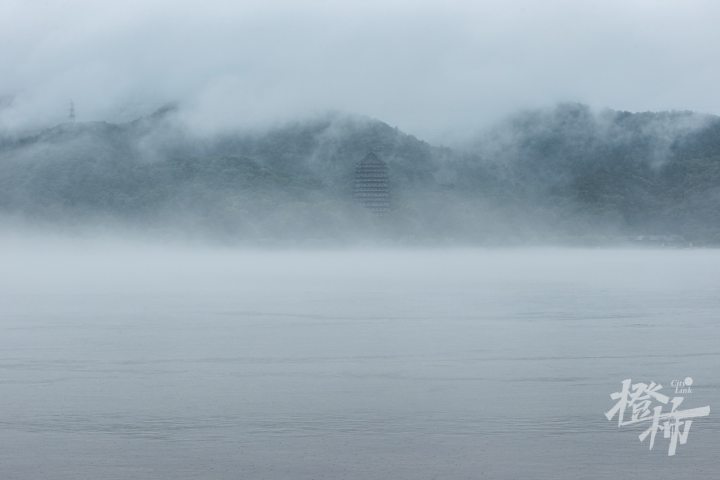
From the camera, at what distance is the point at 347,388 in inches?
488

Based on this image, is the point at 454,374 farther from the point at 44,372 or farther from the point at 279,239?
the point at 279,239

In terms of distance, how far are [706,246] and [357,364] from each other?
250ft

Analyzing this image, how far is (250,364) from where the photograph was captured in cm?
1449

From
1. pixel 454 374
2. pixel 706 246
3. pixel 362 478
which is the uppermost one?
pixel 706 246

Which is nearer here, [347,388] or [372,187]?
[347,388]

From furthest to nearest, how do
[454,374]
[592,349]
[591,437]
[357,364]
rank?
1. [592,349]
2. [357,364]
3. [454,374]
4. [591,437]

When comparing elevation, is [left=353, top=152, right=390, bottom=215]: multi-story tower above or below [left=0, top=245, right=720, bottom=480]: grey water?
above

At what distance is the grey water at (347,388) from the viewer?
29.8 feet

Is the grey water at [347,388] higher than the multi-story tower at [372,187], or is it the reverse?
the multi-story tower at [372,187]

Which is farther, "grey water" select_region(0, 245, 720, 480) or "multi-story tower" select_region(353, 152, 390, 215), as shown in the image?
"multi-story tower" select_region(353, 152, 390, 215)

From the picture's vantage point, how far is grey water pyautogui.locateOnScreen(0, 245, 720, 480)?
29.8 ft

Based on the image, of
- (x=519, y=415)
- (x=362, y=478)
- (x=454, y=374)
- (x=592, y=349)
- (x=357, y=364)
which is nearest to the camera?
(x=362, y=478)

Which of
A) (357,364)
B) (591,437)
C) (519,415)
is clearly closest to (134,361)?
(357,364)

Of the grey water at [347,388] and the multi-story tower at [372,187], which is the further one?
the multi-story tower at [372,187]
